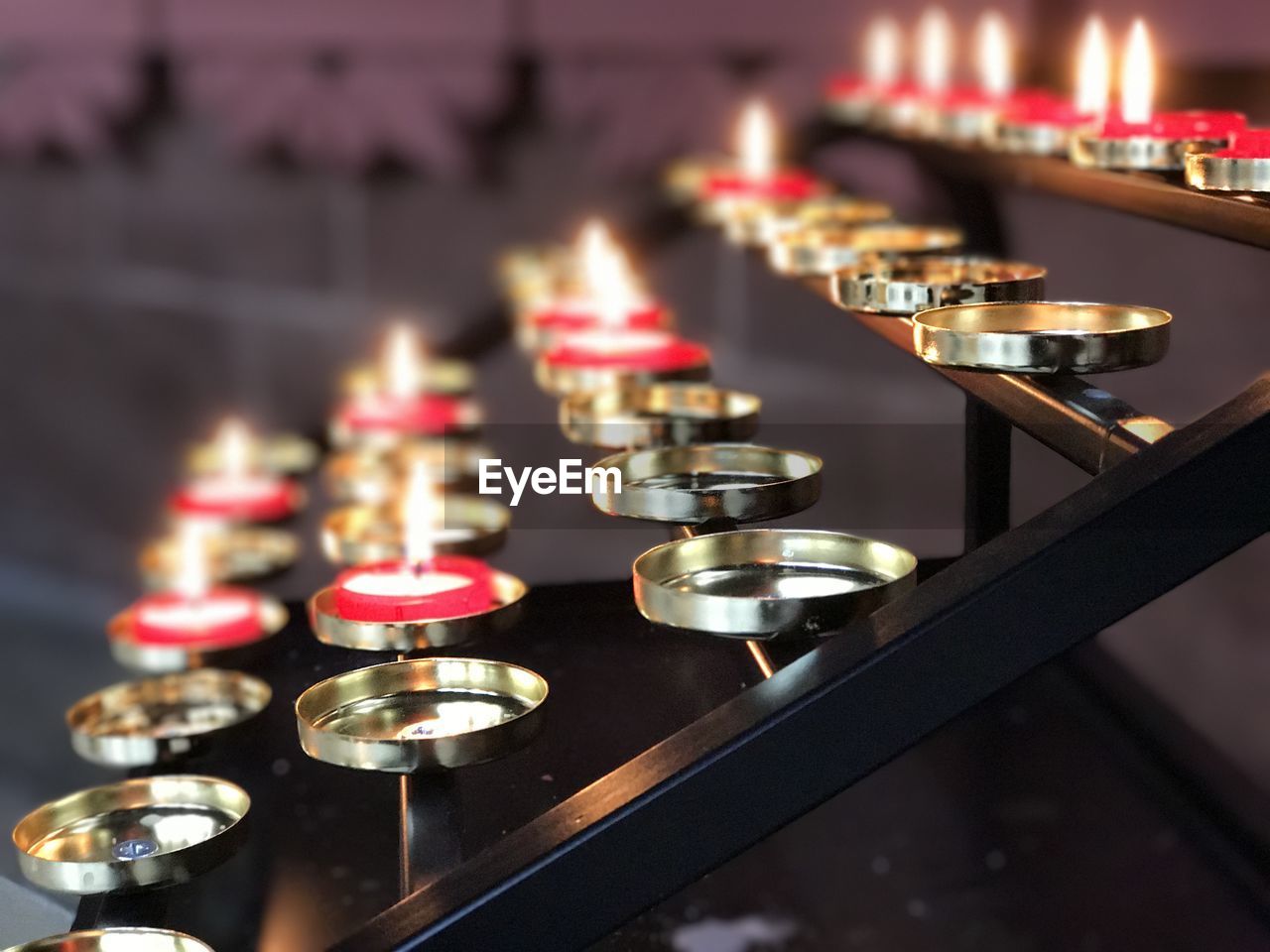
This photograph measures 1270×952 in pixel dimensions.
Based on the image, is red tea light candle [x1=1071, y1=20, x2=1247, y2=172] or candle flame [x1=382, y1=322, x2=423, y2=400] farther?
candle flame [x1=382, y1=322, x2=423, y2=400]

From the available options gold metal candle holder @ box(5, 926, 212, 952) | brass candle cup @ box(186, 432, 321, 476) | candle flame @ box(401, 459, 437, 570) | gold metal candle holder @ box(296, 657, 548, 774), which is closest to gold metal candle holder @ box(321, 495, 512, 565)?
candle flame @ box(401, 459, 437, 570)

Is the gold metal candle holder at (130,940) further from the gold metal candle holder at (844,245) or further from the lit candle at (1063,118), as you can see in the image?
the lit candle at (1063,118)

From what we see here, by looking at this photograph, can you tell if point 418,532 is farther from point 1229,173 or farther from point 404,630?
point 1229,173

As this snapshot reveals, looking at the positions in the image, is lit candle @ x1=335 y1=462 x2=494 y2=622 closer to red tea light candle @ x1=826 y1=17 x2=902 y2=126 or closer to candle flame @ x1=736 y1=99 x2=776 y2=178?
candle flame @ x1=736 y1=99 x2=776 y2=178

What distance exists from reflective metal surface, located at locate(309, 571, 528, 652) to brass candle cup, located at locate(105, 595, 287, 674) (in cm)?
25

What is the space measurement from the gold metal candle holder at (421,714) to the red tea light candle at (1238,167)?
0.29 meters

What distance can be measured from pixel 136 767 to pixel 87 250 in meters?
1.94

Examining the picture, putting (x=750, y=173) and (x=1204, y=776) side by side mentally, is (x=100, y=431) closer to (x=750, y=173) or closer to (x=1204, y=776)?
(x=750, y=173)

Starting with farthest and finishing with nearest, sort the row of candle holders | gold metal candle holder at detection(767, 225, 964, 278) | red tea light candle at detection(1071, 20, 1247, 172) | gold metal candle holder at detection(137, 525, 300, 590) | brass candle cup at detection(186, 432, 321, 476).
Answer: brass candle cup at detection(186, 432, 321, 476)
gold metal candle holder at detection(137, 525, 300, 590)
gold metal candle holder at detection(767, 225, 964, 278)
red tea light candle at detection(1071, 20, 1247, 172)
the row of candle holders

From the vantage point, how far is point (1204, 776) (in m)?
1.15

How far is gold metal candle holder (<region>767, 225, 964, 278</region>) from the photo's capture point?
841 mm

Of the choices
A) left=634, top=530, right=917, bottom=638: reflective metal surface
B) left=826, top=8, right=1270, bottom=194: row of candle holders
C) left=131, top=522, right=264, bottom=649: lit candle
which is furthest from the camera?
left=131, top=522, right=264, bottom=649: lit candle

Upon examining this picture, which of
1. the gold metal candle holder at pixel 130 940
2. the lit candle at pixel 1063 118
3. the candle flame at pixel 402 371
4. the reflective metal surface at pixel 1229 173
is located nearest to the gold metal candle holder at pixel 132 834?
the gold metal candle holder at pixel 130 940

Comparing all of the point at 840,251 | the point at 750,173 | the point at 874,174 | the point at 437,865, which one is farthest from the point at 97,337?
the point at 437,865
